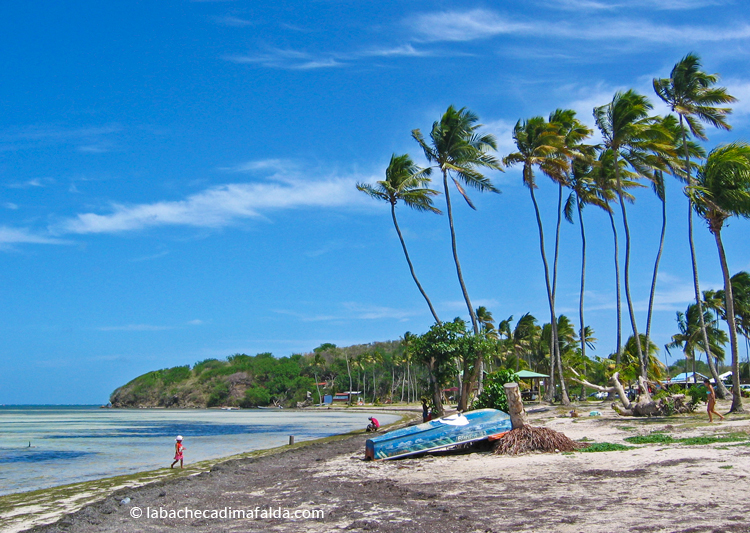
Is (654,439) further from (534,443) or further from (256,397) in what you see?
(256,397)

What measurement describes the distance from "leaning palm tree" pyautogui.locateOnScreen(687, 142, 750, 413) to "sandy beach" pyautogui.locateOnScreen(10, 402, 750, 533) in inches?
233

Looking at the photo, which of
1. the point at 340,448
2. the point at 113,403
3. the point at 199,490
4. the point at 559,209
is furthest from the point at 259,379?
the point at 199,490


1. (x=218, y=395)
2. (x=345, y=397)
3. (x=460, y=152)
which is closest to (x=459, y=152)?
(x=460, y=152)

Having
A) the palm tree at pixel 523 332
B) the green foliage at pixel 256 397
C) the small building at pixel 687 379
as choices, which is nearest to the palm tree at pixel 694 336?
the small building at pixel 687 379

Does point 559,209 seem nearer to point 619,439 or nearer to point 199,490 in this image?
point 619,439

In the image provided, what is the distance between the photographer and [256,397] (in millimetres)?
105500

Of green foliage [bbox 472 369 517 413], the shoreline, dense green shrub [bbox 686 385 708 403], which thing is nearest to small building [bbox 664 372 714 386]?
dense green shrub [bbox 686 385 708 403]

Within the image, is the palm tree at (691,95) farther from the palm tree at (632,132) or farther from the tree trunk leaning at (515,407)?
the tree trunk leaning at (515,407)

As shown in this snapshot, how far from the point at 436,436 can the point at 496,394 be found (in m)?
5.08

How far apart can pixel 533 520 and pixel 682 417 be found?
1447 centimetres

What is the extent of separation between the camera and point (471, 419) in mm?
13453

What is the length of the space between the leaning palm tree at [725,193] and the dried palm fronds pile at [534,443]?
880 cm

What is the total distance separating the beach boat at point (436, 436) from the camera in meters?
13.1

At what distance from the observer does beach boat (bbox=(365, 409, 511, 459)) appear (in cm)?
1309
